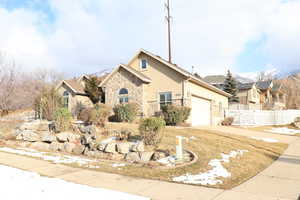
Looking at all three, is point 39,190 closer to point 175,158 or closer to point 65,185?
point 65,185

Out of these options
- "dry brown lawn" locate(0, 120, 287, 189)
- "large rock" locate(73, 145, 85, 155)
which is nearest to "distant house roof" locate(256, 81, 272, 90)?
"dry brown lawn" locate(0, 120, 287, 189)

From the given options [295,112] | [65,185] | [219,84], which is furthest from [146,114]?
[219,84]

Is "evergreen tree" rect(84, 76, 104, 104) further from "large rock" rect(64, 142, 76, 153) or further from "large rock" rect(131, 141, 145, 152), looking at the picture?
"large rock" rect(131, 141, 145, 152)

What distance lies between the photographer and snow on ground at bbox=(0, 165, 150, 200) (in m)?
5.26

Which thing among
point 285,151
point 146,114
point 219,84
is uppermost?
point 219,84

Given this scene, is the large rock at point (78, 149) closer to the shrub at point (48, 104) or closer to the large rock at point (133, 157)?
the large rock at point (133, 157)

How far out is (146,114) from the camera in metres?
20.4

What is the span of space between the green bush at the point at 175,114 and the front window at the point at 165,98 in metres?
1.42

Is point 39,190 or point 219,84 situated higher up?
point 219,84

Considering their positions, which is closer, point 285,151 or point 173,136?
point 285,151

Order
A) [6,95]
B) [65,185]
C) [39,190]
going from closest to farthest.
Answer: [39,190], [65,185], [6,95]

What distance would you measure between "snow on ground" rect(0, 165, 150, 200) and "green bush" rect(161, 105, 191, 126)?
12421 mm

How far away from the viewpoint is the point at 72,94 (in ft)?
81.1

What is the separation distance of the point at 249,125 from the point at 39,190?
23.4 meters
